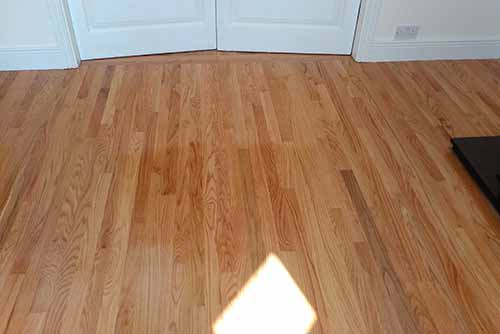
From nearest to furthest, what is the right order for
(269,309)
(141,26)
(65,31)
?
(269,309) → (65,31) → (141,26)

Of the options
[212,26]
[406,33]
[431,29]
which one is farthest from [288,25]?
[431,29]

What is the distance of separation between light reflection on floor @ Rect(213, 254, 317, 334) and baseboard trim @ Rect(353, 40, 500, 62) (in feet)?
6.24

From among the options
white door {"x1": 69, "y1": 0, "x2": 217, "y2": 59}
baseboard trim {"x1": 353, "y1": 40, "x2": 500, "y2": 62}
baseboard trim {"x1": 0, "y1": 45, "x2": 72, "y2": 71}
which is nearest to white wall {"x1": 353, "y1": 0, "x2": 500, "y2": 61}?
baseboard trim {"x1": 353, "y1": 40, "x2": 500, "y2": 62}

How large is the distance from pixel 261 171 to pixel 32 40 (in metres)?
1.77

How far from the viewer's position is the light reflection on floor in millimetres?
1407

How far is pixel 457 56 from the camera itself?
118 inches

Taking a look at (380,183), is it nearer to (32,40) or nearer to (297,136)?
(297,136)

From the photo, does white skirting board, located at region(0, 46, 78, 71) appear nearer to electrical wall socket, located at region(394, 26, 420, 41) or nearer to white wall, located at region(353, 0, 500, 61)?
white wall, located at region(353, 0, 500, 61)

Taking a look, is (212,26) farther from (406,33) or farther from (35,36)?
(406,33)

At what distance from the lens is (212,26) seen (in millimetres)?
→ 2936

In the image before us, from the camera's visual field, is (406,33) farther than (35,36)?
Yes

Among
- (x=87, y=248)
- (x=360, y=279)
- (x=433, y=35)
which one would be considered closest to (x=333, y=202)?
(x=360, y=279)

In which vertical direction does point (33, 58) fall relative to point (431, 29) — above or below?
below

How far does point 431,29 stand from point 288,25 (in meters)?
0.98
